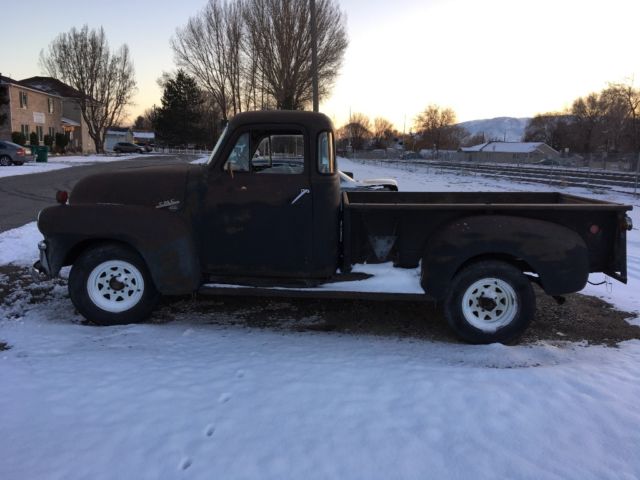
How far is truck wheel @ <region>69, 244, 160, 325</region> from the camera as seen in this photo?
4805mm

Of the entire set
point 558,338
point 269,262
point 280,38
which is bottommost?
point 558,338

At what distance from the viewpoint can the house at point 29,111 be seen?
45.0 meters

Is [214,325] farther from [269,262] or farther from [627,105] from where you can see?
[627,105]

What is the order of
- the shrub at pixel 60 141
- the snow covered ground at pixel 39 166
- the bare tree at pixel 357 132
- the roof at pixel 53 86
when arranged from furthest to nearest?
the bare tree at pixel 357 132, the roof at pixel 53 86, the shrub at pixel 60 141, the snow covered ground at pixel 39 166

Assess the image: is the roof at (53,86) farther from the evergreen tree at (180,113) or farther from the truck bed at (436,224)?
the truck bed at (436,224)

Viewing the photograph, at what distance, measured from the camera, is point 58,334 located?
457cm

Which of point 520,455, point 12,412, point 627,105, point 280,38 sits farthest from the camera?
point 627,105

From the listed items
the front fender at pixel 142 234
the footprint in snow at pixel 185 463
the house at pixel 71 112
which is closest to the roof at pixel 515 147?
the house at pixel 71 112

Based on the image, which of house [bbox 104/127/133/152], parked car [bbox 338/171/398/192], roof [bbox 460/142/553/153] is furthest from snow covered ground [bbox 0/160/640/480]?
roof [bbox 460/142/553/153]

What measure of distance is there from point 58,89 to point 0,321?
217ft

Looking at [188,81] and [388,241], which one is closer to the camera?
[388,241]

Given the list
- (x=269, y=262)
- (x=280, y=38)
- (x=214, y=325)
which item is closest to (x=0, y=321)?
(x=214, y=325)

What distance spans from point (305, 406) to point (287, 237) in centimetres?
191

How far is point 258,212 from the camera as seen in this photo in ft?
15.7
